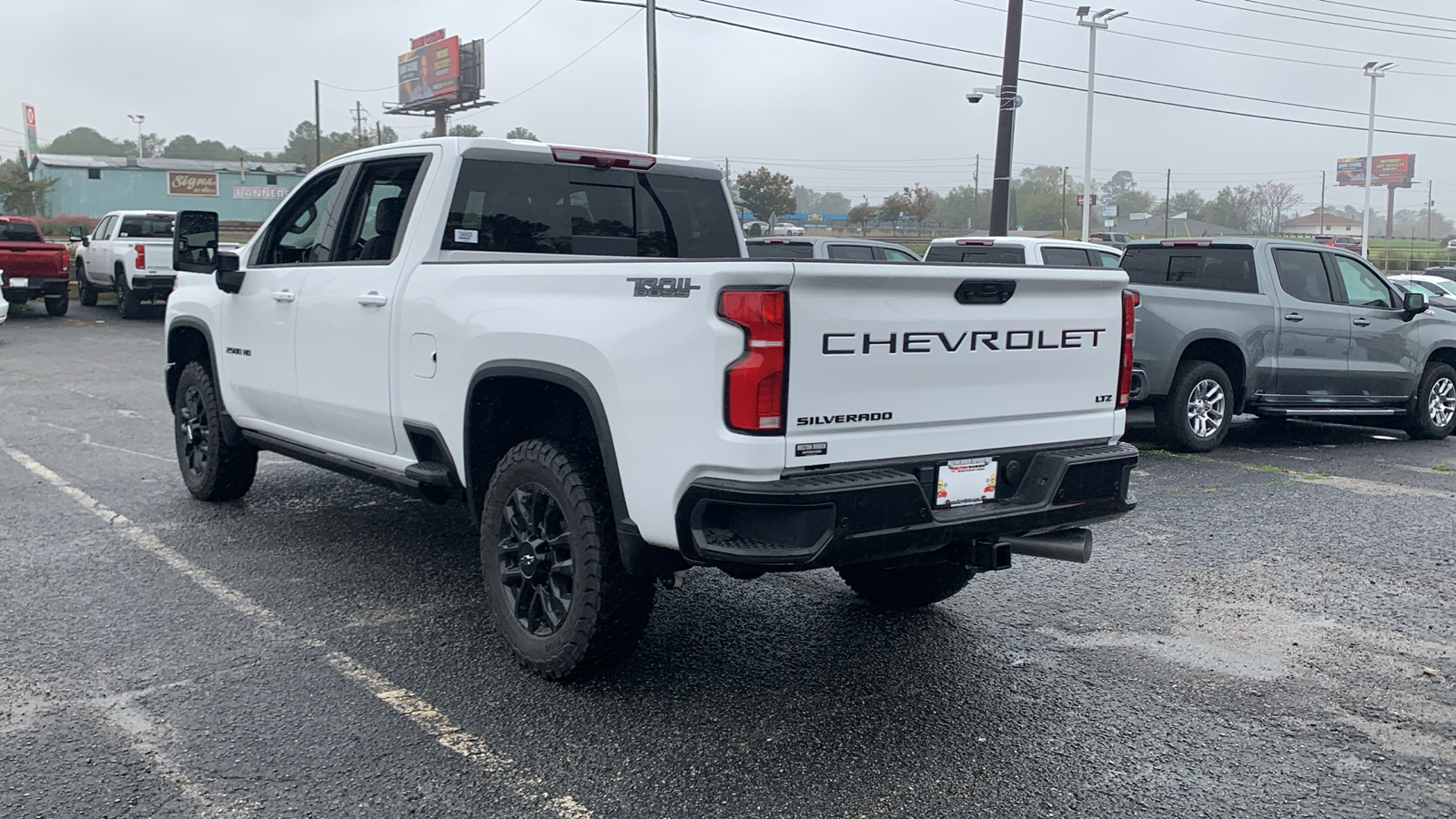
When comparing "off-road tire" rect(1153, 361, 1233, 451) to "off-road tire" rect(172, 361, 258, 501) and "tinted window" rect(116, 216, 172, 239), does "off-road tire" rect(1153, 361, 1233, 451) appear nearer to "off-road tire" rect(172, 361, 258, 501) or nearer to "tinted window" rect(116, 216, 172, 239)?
"off-road tire" rect(172, 361, 258, 501)

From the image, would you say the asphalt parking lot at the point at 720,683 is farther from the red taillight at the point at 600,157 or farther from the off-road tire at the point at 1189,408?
the off-road tire at the point at 1189,408

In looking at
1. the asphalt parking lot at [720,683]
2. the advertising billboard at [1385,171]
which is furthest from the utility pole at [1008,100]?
the advertising billboard at [1385,171]

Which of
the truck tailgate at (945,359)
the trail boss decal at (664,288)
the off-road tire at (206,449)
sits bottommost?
the off-road tire at (206,449)

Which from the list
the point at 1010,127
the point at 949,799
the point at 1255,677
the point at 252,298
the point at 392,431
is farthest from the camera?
the point at 1010,127

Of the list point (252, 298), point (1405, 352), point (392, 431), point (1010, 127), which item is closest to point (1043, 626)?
point (392, 431)

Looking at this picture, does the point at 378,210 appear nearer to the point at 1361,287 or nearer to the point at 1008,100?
the point at 1361,287

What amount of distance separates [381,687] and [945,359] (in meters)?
2.30

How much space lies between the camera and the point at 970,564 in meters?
4.11

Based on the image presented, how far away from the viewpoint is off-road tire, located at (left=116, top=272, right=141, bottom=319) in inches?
843

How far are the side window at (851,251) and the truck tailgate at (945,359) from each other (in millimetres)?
10630

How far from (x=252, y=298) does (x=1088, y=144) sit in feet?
121

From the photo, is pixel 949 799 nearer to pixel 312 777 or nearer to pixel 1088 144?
pixel 312 777

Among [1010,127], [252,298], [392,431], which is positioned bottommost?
[392,431]

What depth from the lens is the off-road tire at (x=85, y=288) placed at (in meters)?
24.0
